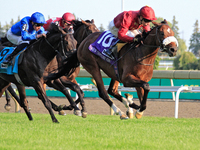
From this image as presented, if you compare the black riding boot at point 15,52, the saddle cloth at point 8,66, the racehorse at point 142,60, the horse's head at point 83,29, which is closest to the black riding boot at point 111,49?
the racehorse at point 142,60

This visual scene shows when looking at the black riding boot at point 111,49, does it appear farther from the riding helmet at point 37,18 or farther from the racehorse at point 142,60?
the riding helmet at point 37,18

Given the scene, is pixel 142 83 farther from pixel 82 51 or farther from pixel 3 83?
pixel 3 83

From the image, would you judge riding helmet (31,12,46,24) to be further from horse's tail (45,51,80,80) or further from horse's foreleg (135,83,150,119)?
horse's foreleg (135,83,150,119)

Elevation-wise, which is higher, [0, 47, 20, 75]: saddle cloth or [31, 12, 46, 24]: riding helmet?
[31, 12, 46, 24]: riding helmet

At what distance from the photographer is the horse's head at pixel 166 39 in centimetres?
484

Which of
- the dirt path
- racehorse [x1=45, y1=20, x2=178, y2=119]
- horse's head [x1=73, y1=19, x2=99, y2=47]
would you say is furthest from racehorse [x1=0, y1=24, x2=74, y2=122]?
the dirt path

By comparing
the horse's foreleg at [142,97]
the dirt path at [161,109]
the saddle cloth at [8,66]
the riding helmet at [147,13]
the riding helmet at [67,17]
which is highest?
the riding helmet at [147,13]

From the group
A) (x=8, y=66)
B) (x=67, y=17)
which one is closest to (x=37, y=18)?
(x=8, y=66)

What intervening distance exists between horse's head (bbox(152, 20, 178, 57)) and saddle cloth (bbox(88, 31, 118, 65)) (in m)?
0.86

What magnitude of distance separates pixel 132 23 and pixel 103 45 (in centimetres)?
58

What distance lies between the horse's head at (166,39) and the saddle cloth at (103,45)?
0.86 meters

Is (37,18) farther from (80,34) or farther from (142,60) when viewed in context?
(142,60)

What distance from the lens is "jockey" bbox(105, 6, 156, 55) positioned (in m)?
5.34

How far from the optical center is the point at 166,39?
489 cm
